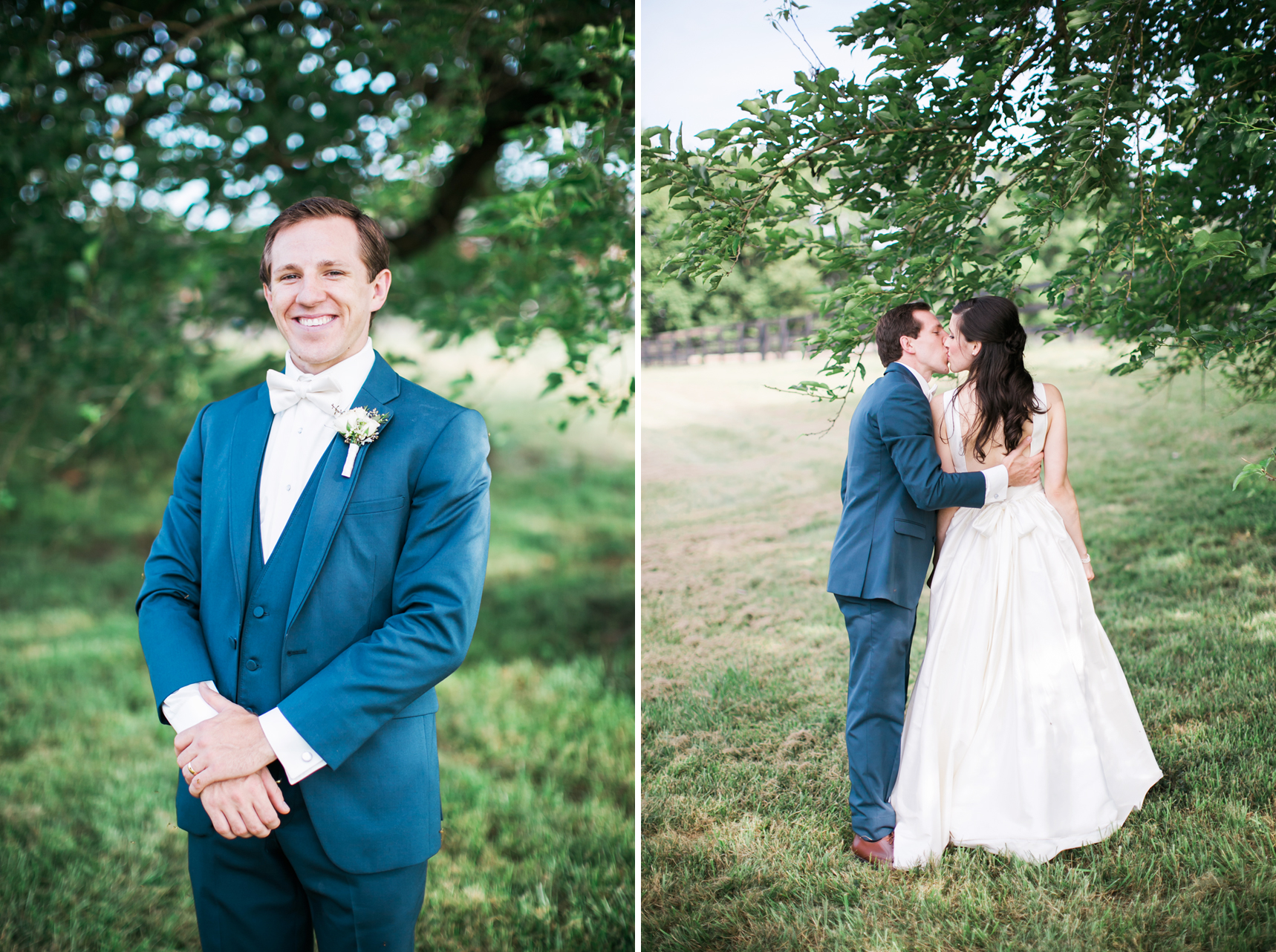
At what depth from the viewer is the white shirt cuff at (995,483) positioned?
7.73ft

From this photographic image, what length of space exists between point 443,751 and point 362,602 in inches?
120

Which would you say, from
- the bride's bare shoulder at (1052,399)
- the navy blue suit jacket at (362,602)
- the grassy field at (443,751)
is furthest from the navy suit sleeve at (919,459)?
the grassy field at (443,751)

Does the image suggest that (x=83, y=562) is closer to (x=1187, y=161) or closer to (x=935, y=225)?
(x=935, y=225)

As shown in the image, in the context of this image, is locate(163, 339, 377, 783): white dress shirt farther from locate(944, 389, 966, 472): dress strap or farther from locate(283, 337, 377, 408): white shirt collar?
locate(944, 389, 966, 472): dress strap

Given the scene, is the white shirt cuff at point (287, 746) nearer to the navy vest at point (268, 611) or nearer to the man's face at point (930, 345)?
the navy vest at point (268, 611)

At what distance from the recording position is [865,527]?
2529mm

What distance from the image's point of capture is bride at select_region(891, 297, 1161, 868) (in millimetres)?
2330

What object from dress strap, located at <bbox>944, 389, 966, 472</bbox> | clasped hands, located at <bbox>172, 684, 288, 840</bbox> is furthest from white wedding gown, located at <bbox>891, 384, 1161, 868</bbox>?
clasped hands, located at <bbox>172, 684, 288, 840</bbox>

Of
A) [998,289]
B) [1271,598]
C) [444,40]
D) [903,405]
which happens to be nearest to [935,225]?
[998,289]

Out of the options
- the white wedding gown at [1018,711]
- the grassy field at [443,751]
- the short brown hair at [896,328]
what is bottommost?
the grassy field at [443,751]

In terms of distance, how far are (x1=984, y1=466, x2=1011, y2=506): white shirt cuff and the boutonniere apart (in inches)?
62.1

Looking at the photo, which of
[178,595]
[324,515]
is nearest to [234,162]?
[178,595]

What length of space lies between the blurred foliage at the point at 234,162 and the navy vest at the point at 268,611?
6.63 feet

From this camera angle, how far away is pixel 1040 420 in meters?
2.39
